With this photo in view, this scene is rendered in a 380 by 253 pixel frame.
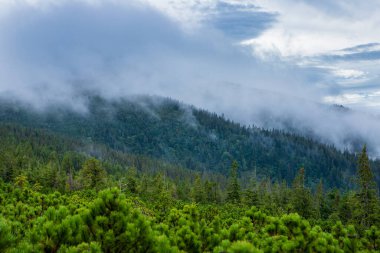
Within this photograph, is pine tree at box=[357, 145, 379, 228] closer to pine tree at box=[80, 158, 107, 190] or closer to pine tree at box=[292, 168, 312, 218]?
pine tree at box=[292, 168, 312, 218]

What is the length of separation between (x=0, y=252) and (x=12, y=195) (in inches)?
698

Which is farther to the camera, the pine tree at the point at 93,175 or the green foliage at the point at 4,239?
the pine tree at the point at 93,175

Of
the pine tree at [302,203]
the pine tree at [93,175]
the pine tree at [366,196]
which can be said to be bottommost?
the pine tree at [93,175]

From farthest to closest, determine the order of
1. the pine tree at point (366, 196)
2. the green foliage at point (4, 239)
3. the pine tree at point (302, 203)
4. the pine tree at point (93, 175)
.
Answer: the pine tree at point (93, 175)
the pine tree at point (302, 203)
the pine tree at point (366, 196)
the green foliage at point (4, 239)

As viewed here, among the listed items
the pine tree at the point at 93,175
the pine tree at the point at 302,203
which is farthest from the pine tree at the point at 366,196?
the pine tree at the point at 93,175

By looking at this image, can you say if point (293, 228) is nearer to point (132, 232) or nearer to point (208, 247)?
point (208, 247)

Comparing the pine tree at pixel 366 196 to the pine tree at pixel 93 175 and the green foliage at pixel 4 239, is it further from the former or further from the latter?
the green foliage at pixel 4 239

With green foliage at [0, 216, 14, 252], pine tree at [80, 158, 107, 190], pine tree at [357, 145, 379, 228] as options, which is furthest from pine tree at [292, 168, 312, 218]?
green foliage at [0, 216, 14, 252]

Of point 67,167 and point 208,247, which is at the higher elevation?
point 208,247

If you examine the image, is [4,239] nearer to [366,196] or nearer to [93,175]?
[366,196]

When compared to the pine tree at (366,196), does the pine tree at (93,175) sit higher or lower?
lower

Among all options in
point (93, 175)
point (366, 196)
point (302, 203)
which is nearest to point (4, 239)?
point (366, 196)

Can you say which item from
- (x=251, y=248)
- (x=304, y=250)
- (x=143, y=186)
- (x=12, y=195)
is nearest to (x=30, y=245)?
(x=251, y=248)

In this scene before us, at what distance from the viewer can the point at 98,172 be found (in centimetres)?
6825
